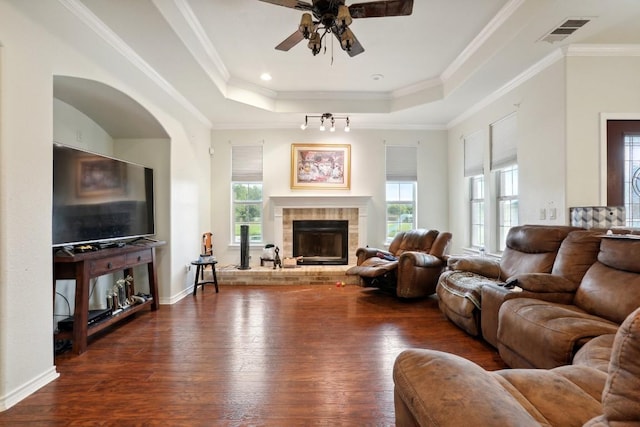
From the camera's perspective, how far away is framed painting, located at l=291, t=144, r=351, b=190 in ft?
18.3

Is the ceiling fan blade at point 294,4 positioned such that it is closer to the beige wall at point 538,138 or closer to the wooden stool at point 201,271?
the beige wall at point 538,138

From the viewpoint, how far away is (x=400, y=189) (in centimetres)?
577

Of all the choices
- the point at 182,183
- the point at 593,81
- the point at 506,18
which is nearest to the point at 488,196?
the point at 593,81

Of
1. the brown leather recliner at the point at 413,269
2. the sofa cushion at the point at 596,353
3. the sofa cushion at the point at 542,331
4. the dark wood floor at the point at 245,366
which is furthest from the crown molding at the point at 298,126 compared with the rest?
the sofa cushion at the point at 596,353

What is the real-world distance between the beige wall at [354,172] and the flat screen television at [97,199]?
5.60 ft

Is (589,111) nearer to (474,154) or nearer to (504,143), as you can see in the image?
(504,143)

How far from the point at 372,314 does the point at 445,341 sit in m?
0.92

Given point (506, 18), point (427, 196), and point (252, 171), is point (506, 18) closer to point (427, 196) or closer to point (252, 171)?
point (427, 196)

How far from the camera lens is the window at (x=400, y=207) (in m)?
5.73

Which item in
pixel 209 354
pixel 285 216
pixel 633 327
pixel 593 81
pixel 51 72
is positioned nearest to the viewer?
pixel 633 327

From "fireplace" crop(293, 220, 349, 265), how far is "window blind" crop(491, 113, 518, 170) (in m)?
2.55

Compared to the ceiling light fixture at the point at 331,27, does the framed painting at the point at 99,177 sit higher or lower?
lower

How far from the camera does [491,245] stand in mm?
4434

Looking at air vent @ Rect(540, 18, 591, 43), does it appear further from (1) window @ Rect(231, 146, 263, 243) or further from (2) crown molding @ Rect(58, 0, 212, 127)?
(1) window @ Rect(231, 146, 263, 243)
